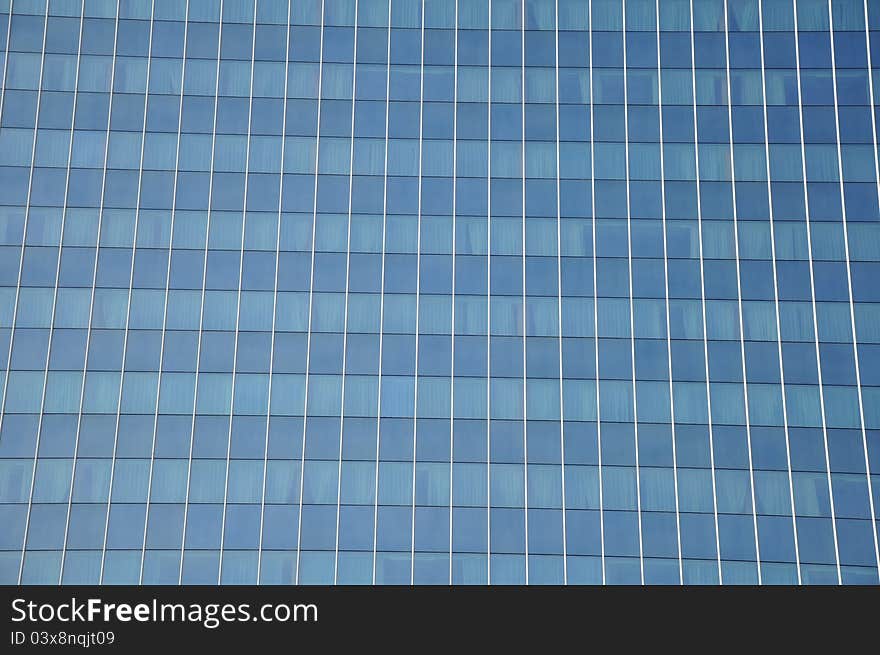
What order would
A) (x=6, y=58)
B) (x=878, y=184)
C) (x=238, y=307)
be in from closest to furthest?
1. (x=238, y=307)
2. (x=878, y=184)
3. (x=6, y=58)

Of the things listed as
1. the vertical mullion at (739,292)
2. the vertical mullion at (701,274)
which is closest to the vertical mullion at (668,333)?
the vertical mullion at (701,274)

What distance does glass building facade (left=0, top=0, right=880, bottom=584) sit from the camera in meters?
57.0

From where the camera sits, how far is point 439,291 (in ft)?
199

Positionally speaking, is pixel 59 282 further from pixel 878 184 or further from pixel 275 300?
pixel 878 184

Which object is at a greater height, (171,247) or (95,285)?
(171,247)

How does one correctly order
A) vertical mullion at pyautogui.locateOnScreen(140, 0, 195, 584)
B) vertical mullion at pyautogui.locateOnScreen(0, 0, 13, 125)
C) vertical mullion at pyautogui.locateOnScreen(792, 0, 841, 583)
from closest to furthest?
vertical mullion at pyautogui.locateOnScreen(792, 0, 841, 583) → vertical mullion at pyautogui.locateOnScreen(140, 0, 195, 584) → vertical mullion at pyautogui.locateOnScreen(0, 0, 13, 125)

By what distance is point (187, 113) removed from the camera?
6309 centimetres

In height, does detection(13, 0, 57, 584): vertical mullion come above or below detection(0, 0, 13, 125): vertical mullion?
below

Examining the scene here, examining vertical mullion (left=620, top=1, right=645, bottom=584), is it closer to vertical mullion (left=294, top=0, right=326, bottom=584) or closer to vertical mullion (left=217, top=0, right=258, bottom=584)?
vertical mullion (left=294, top=0, right=326, bottom=584)

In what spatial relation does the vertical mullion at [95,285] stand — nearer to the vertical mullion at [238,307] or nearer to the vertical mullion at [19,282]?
the vertical mullion at [19,282]

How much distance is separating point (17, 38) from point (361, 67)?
55.3 ft

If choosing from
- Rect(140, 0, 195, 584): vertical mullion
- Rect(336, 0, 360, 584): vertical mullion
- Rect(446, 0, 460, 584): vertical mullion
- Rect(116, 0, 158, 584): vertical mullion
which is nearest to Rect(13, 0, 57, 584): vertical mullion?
Rect(116, 0, 158, 584): vertical mullion

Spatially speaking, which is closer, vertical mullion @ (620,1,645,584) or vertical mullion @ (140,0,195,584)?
vertical mullion @ (620,1,645,584)

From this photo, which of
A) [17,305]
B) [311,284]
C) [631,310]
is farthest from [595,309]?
[17,305]
